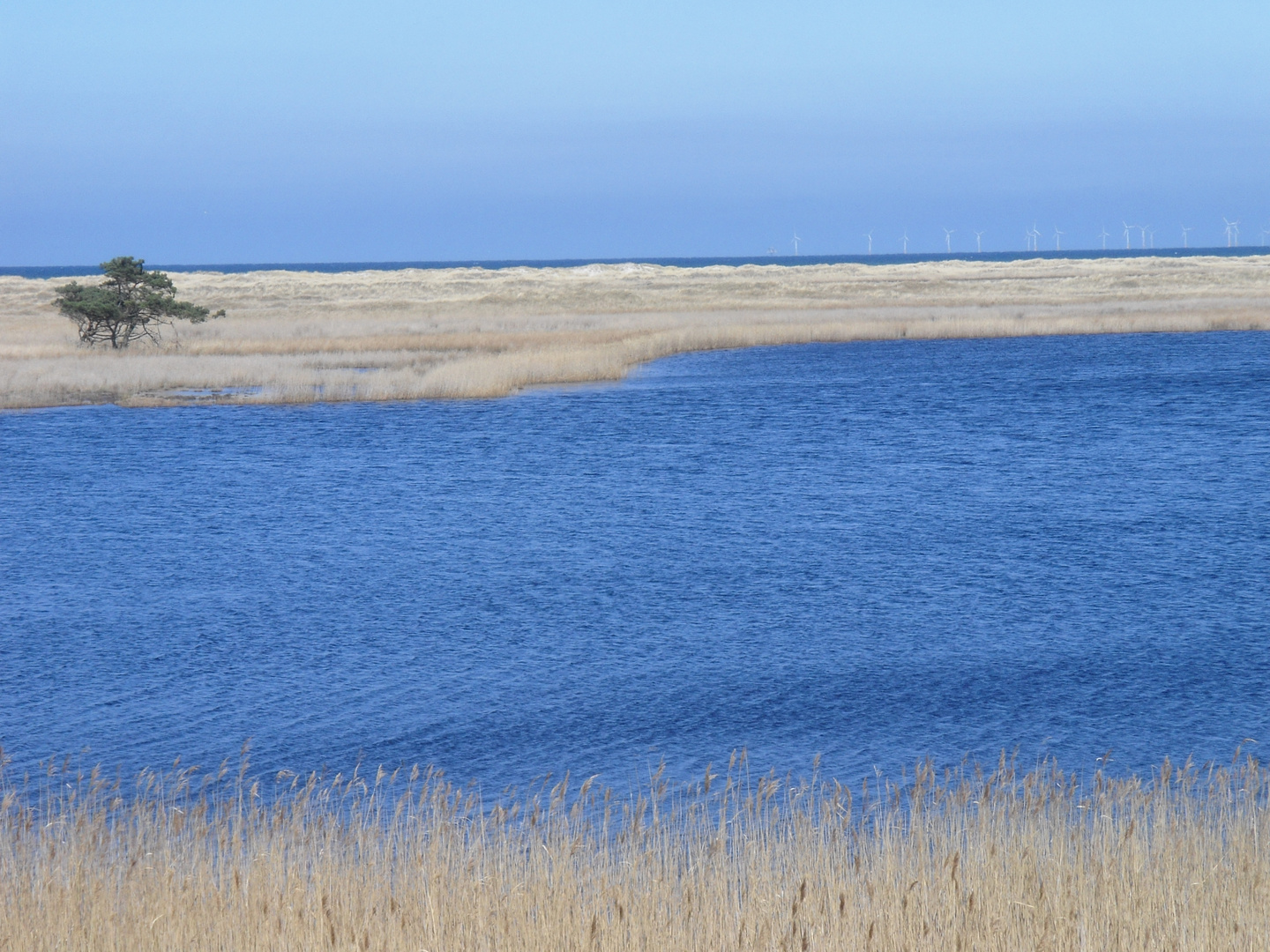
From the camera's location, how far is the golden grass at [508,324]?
41.8 metres

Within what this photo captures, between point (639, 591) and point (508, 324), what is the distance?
45.5 meters

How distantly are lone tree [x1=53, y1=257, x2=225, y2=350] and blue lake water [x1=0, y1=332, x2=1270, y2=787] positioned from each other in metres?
15.4

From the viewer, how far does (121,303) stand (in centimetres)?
4884

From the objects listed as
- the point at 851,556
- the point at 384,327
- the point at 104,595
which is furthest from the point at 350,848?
the point at 384,327

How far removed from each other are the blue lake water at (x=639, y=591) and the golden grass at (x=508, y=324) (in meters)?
7.77

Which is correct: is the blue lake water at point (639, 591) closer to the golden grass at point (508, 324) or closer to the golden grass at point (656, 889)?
the golden grass at point (656, 889)

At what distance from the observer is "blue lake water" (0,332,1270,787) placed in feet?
36.9

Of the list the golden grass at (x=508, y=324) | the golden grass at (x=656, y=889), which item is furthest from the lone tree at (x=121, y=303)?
the golden grass at (x=656, y=889)

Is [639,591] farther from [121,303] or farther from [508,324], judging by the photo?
[508,324]

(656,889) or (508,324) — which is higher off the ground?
(508,324)

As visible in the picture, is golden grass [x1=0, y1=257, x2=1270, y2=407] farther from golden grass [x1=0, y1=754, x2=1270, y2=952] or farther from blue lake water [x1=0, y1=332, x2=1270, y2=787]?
golden grass [x1=0, y1=754, x2=1270, y2=952]

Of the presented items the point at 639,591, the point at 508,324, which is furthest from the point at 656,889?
the point at 508,324

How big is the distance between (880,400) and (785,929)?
110ft

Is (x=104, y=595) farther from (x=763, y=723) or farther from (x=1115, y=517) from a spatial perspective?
(x=1115, y=517)
